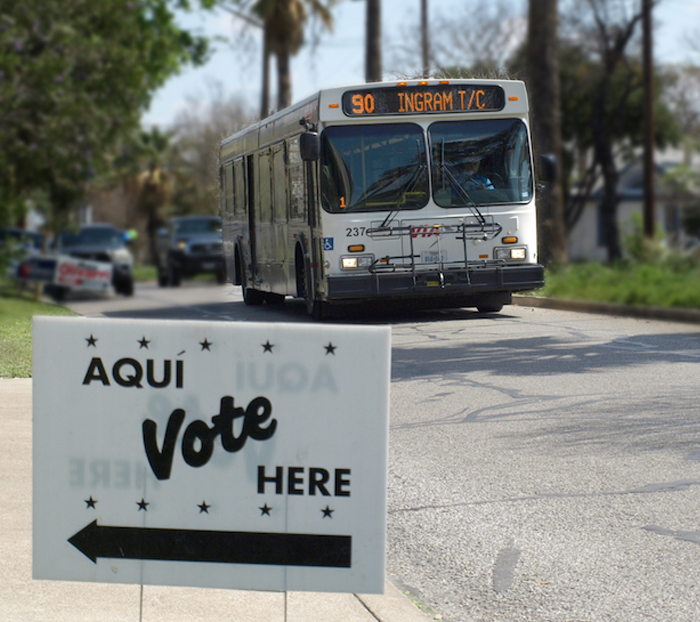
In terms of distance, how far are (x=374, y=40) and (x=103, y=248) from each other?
55.7ft

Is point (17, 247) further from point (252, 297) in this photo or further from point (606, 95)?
point (606, 95)

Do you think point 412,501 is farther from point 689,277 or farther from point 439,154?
point 689,277

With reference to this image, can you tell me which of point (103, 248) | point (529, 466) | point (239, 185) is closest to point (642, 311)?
point (529, 466)

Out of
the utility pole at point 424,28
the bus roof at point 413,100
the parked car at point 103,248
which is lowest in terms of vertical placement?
the parked car at point 103,248

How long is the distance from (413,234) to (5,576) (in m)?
6.18

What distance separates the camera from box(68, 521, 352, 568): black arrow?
3740 mm

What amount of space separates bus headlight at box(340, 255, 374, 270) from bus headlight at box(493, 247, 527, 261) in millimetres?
1159

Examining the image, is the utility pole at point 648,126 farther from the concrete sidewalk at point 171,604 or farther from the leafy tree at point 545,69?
the concrete sidewalk at point 171,604

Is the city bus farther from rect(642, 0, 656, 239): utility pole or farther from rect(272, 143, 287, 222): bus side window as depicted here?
rect(642, 0, 656, 239): utility pole

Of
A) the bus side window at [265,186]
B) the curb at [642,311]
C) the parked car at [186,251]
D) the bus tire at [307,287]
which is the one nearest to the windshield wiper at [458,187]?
the bus tire at [307,287]

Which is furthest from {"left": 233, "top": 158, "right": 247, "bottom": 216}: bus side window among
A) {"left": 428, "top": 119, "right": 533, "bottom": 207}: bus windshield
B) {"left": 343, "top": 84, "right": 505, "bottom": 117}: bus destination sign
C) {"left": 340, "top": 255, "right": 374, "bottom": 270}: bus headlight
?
{"left": 343, "top": 84, "right": 505, "bottom": 117}: bus destination sign

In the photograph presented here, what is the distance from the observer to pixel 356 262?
9812 millimetres

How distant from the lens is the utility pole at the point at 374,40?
19.8 meters

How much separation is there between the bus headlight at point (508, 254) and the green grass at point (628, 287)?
3442mm
